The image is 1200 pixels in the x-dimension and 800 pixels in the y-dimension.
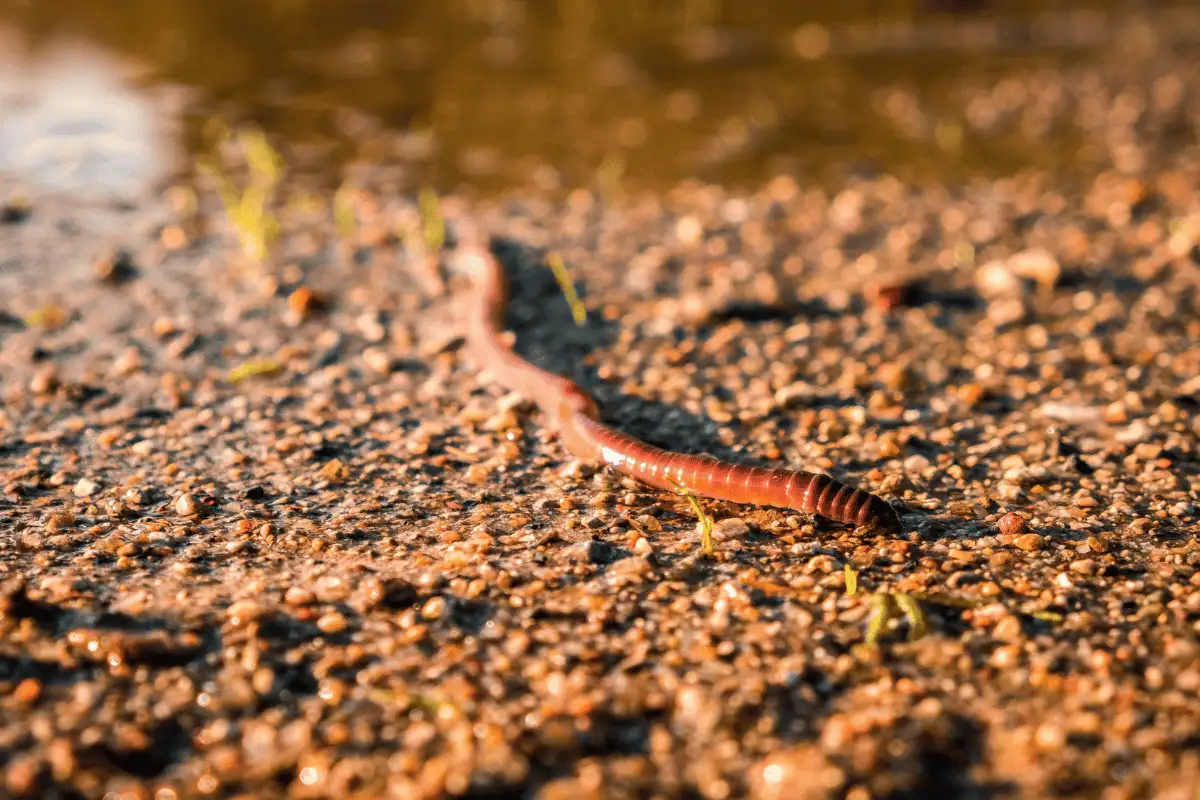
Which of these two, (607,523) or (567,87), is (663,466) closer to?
(607,523)

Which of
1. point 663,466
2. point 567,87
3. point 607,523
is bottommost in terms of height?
point 607,523

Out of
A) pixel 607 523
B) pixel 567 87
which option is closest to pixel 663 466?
pixel 607 523

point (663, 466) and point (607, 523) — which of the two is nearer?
point (607, 523)

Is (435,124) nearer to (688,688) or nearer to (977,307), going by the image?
(977,307)

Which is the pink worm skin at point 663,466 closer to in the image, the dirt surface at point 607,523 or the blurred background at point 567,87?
the dirt surface at point 607,523

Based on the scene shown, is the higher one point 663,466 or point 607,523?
point 663,466

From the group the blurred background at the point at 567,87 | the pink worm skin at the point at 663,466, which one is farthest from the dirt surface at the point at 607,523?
the blurred background at the point at 567,87
